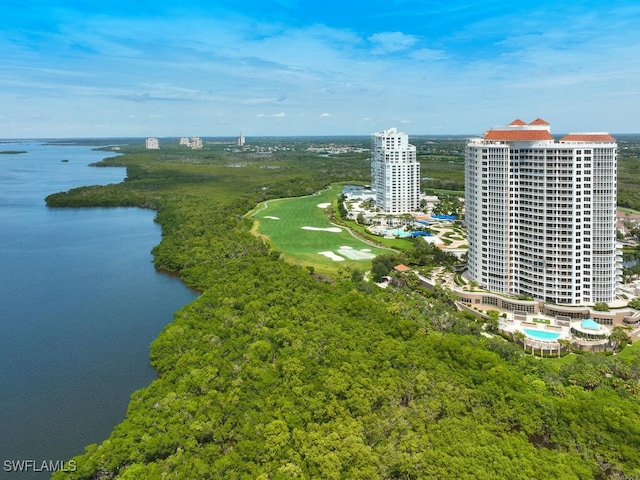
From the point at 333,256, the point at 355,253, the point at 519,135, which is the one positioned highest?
the point at 519,135

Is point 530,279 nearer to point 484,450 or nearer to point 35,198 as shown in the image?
point 484,450

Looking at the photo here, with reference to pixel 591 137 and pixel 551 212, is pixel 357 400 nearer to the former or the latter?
pixel 551 212

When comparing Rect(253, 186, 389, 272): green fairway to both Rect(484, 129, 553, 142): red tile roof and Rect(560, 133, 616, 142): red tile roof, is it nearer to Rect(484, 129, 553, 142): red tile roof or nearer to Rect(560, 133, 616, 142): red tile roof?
Rect(484, 129, 553, 142): red tile roof

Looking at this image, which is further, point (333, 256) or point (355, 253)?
point (355, 253)

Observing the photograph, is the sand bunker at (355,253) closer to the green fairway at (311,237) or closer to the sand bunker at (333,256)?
the green fairway at (311,237)

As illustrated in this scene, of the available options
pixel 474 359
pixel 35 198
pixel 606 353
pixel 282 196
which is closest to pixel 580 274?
pixel 606 353

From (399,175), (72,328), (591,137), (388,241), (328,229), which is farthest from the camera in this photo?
(399,175)

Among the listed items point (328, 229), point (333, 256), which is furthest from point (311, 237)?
point (333, 256)

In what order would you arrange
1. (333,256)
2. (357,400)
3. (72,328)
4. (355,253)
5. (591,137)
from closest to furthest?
(357,400), (591,137), (72,328), (333,256), (355,253)
